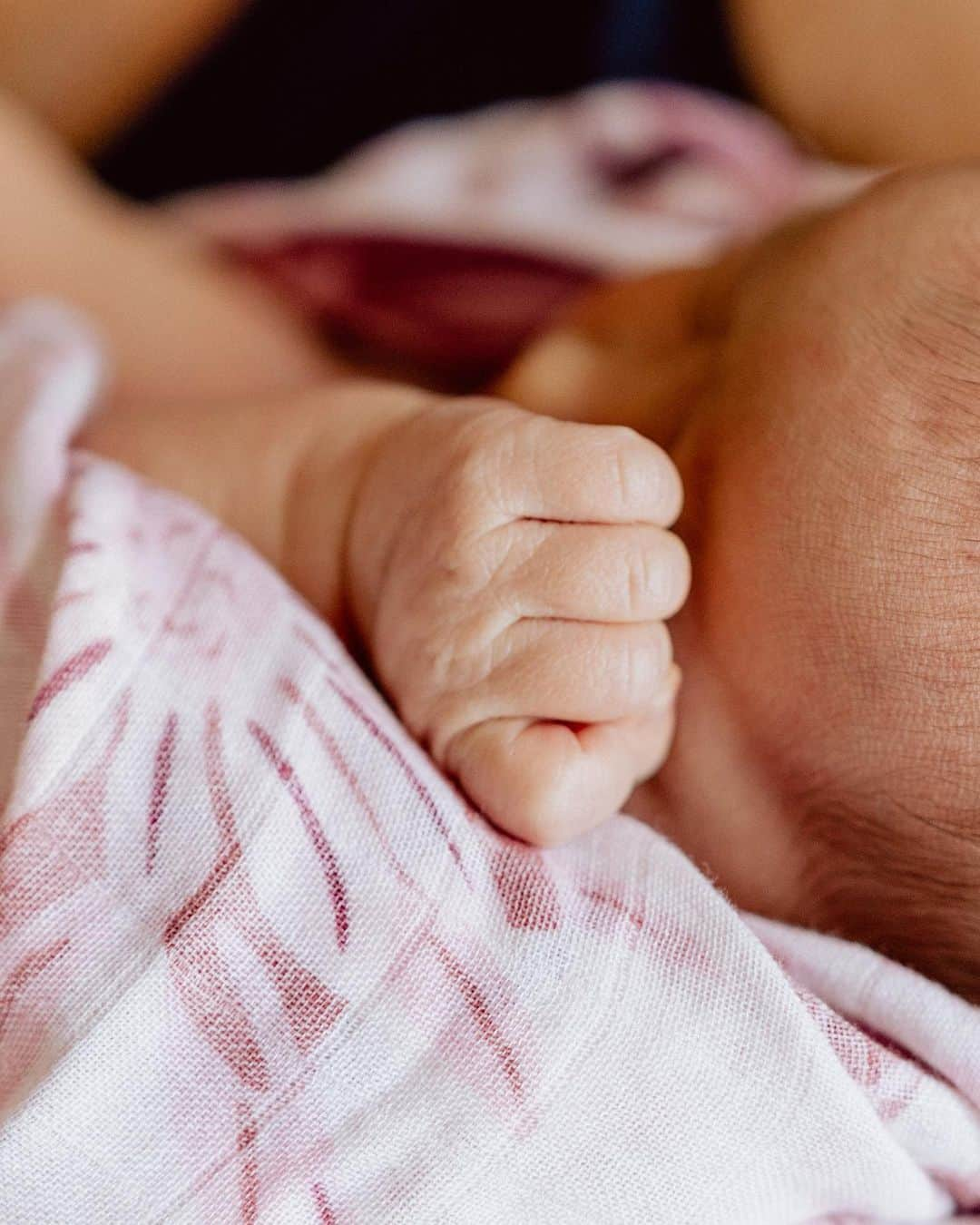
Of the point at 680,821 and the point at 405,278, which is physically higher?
the point at 405,278

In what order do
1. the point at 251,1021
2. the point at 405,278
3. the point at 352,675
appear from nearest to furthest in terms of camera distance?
the point at 251,1021 < the point at 352,675 < the point at 405,278

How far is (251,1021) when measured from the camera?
15.2 inches

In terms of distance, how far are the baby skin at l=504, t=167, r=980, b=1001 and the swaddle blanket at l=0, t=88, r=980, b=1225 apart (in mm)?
34

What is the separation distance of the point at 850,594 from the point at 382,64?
76 centimetres

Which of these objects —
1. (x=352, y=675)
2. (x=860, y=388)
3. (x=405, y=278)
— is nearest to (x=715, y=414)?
(x=860, y=388)

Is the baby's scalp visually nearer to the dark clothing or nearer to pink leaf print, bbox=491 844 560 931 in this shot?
pink leaf print, bbox=491 844 560 931

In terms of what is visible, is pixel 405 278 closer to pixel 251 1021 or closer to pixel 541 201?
pixel 541 201

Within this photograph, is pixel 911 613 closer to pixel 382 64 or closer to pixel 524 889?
pixel 524 889

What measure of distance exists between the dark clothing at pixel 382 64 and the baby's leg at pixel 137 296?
0.50ft

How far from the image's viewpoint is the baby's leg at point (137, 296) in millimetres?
903

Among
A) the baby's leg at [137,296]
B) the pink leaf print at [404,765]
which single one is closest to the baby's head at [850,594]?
the pink leaf print at [404,765]

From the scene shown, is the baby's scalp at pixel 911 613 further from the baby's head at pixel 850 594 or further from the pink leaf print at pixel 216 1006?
the pink leaf print at pixel 216 1006

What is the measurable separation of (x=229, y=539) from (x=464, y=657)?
0.14 m

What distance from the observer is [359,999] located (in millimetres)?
392
